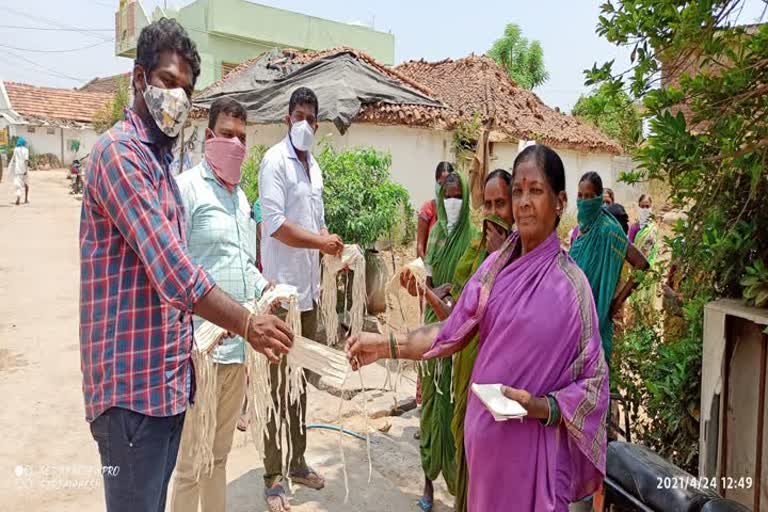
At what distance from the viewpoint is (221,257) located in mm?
2945

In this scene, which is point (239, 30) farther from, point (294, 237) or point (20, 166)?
point (294, 237)

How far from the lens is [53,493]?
3818mm

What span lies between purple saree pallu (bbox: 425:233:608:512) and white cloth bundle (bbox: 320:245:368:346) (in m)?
1.84

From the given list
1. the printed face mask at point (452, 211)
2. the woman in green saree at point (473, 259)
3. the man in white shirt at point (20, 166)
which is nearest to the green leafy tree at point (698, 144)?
the woman in green saree at point (473, 259)

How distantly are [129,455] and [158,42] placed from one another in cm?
129

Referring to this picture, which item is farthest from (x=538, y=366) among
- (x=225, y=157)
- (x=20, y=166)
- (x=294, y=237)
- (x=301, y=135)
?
(x=20, y=166)

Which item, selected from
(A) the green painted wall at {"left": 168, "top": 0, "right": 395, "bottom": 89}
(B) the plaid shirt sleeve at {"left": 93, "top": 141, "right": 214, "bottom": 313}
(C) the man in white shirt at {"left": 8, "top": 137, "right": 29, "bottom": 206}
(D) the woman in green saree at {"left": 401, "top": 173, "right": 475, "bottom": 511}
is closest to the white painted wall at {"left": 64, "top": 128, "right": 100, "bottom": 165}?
(A) the green painted wall at {"left": 168, "top": 0, "right": 395, "bottom": 89}

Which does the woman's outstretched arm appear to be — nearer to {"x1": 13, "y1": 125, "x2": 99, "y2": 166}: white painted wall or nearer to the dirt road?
the dirt road

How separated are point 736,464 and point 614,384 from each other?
3.32ft

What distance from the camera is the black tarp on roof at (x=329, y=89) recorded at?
36.1 feet

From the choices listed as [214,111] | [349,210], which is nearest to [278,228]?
[214,111]

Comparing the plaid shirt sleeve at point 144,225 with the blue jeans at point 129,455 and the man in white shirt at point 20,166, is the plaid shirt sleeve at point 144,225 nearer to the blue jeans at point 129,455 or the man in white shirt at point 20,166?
the blue jeans at point 129,455

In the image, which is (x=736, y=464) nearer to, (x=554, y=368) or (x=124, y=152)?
(x=554, y=368)

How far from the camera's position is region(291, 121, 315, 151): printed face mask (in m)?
3.90
